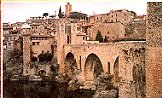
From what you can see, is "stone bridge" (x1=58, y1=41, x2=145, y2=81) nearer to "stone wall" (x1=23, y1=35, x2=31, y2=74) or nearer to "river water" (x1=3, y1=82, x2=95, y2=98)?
"river water" (x1=3, y1=82, x2=95, y2=98)

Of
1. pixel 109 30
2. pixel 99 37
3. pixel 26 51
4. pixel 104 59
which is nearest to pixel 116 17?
pixel 109 30

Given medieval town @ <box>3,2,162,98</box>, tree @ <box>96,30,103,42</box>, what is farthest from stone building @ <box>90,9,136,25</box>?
tree @ <box>96,30,103,42</box>

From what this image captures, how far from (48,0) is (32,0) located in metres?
0.13

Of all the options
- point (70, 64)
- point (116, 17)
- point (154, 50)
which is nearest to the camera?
point (154, 50)

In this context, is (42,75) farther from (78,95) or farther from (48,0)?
(48,0)

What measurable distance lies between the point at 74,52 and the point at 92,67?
0.21 meters

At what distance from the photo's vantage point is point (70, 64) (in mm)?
4855

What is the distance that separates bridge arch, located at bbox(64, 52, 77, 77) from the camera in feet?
15.7

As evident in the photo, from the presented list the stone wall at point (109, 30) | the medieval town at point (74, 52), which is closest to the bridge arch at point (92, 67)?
the medieval town at point (74, 52)

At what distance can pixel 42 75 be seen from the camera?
4.81m

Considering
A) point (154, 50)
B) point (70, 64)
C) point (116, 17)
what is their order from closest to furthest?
point (154, 50)
point (116, 17)
point (70, 64)

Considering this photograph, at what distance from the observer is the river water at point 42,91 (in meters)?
4.72

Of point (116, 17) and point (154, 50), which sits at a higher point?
point (116, 17)

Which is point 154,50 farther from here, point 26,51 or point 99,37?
point 26,51
